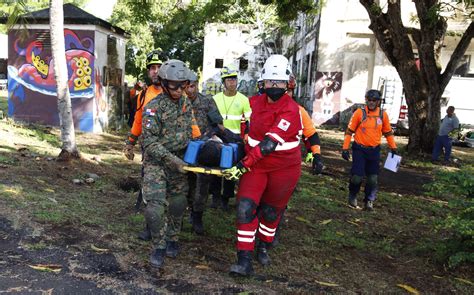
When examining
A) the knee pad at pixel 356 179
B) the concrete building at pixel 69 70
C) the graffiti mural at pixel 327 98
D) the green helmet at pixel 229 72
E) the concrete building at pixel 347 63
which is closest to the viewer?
the green helmet at pixel 229 72

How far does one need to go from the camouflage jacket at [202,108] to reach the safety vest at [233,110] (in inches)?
26.7

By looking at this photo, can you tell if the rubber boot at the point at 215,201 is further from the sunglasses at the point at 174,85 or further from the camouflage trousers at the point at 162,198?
the sunglasses at the point at 174,85

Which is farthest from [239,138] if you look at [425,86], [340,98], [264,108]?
[340,98]

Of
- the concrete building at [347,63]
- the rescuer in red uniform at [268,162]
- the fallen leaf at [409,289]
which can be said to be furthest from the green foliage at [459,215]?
the concrete building at [347,63]

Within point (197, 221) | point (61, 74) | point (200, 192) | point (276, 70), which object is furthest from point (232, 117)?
point (61, 74)

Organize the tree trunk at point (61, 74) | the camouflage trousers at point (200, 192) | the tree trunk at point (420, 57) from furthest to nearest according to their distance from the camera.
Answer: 1. the tree trunk at point (420, 57)
2. the tree trunk at point (61, 74)
3. the camouflage trousers at point (200, 192)

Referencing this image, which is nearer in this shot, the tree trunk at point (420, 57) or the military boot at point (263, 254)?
the military boot at point (263, 254)

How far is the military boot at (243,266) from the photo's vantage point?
A: 4195 mm

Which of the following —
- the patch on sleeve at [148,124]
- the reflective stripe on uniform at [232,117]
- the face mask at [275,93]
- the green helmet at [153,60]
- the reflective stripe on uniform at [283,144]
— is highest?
the green helmet at [153,60]

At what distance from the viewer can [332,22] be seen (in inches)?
884

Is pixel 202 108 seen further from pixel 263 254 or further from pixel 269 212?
pixel 263 254

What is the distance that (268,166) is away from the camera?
4.43 metres

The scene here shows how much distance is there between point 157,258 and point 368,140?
4.21 meters

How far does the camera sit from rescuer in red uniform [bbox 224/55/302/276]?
4242 millimetres
